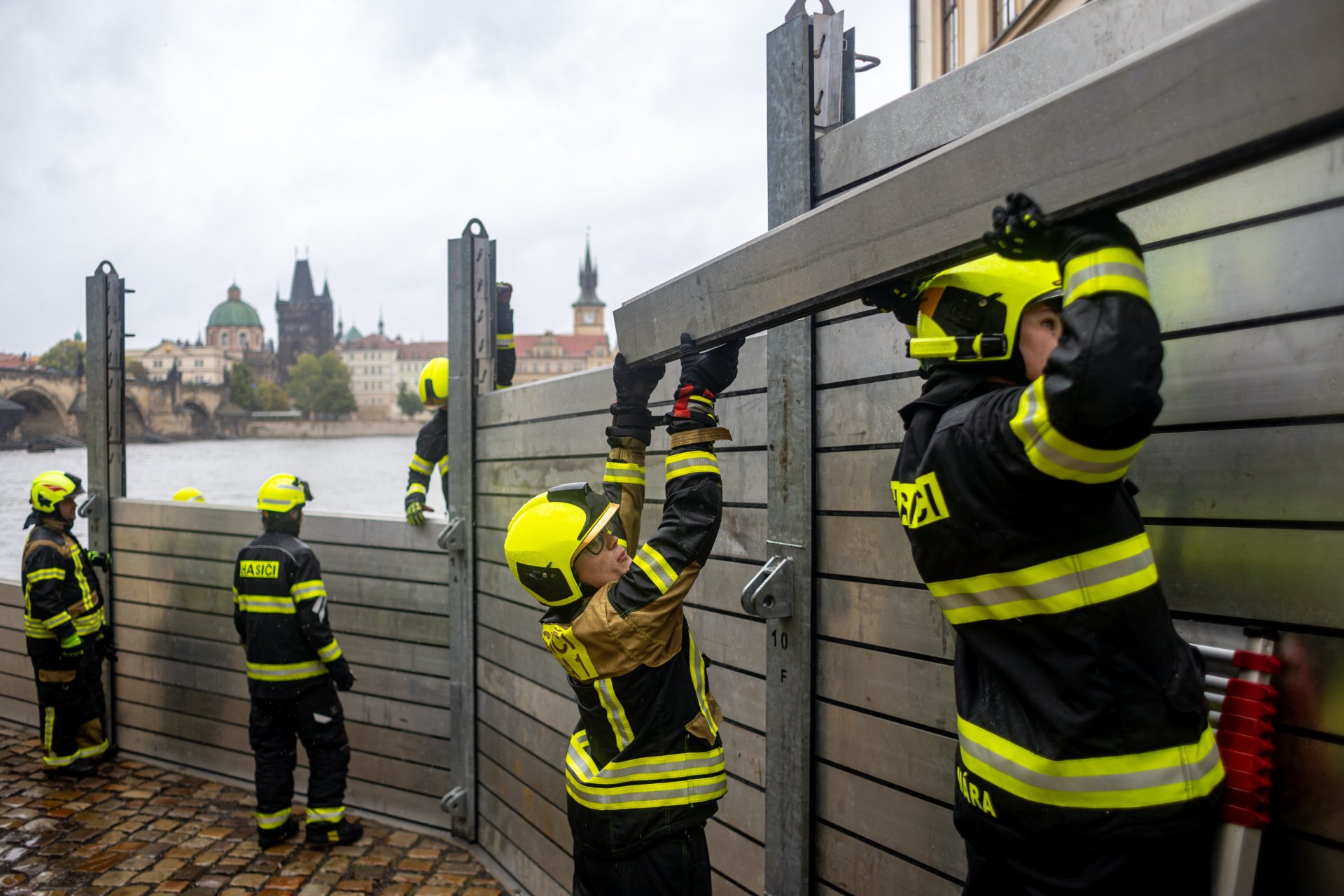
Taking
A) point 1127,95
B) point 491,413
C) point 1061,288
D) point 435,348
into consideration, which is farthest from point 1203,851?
point 435,348

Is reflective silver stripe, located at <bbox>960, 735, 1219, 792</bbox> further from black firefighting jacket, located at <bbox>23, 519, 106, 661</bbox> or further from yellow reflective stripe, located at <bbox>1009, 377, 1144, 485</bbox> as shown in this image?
black firefighting jacket, located at <bbox>23, 519, 106, 661</bbox>

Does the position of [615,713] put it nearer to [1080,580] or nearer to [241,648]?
[1080,580]

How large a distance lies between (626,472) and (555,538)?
41 centimetres

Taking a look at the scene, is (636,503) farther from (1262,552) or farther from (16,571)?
(16,571)

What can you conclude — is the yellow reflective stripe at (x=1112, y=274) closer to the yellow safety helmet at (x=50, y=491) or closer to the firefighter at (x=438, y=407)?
the firefighter at (x=438, y=407)

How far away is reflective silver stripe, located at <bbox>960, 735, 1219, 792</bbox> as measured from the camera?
1552 millimetres

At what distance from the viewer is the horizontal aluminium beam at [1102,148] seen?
1.10 m

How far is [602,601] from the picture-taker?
8.67ft

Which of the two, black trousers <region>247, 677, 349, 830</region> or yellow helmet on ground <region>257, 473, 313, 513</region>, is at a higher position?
yellow helmet on ground <region>257, 473, 313, 513</region>

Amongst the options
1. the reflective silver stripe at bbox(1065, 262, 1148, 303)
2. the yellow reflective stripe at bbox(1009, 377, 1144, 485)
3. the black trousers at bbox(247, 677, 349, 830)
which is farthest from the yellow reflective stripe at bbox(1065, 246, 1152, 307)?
the black trousers at bbox(247, 677, 349, 830)

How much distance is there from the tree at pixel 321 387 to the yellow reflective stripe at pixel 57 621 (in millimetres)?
39474

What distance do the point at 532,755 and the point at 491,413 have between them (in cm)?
206

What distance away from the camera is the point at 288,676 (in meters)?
5.73

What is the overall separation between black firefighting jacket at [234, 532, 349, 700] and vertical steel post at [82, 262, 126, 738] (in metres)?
3.06
